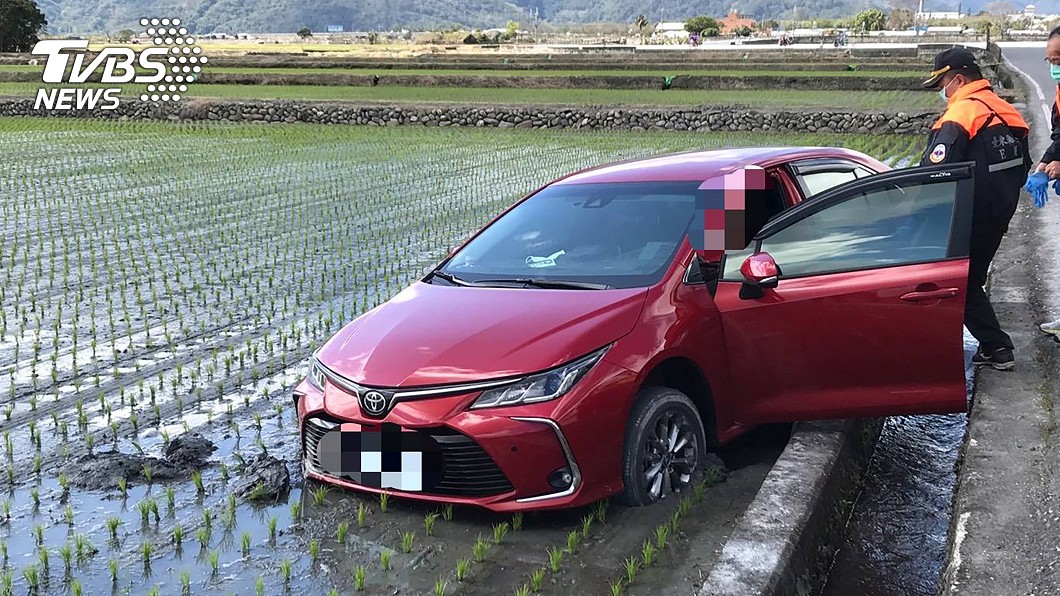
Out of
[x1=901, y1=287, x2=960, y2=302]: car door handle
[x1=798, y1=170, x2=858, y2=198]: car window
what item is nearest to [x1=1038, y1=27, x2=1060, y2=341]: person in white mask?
[x1=798, y1=170, x2=858, y2=198]: car window

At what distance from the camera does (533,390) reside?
4.33 metres

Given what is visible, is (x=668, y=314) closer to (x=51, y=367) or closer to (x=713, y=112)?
(x=51, y=367)

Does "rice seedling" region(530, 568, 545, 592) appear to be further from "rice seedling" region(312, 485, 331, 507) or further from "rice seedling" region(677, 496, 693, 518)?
"rice seedling" region(312, 485, 331, 507)

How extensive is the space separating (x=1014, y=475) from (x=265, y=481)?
3.36 metres

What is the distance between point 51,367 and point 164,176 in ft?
43.2

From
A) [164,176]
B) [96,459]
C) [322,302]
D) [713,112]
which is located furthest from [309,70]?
[96,459]

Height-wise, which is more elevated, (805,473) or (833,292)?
(833,292)

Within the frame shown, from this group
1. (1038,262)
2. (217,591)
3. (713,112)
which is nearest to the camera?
(217,591)

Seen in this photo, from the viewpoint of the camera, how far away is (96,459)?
5473 mm

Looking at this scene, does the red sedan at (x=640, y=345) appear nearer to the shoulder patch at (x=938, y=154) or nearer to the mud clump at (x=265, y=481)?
the mud clump at (x=265, y=481)

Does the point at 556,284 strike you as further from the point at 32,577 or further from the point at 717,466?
the point at 32,577

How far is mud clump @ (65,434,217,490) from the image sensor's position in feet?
17.3

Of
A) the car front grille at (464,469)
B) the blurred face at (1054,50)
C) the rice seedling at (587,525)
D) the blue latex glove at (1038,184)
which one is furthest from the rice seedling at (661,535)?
the blurred face at (1054,50)

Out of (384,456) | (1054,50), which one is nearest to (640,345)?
(384,456)
